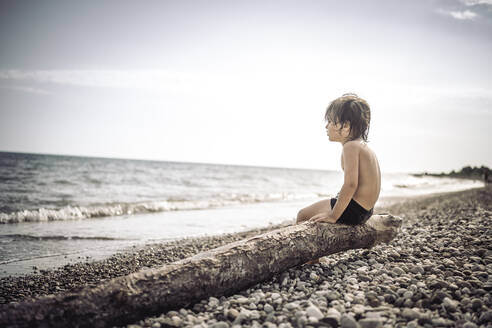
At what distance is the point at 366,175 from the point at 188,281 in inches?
103

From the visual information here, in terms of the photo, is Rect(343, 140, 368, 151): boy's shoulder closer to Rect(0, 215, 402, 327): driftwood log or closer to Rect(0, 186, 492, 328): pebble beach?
Rect(0, 215, 402, 327): driftwood log

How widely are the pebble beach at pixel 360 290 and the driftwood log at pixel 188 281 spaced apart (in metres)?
0.15

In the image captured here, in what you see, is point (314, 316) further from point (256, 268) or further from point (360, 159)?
point (360, 159)

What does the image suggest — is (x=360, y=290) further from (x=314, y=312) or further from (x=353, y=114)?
(x=353, y=114)

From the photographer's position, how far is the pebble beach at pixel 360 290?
2.51 metres

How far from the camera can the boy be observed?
3.70m

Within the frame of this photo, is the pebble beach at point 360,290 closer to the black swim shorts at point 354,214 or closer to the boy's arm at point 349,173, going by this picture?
the black swim shorts at point 354,214

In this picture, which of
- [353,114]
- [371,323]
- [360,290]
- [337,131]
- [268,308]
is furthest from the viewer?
[337,131]

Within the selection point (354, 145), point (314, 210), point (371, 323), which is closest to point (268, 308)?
point (371, 323)

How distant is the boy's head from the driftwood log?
1.36 metres

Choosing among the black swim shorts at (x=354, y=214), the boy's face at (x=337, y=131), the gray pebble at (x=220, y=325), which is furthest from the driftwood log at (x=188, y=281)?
the boy's face at (x=337, y=131)

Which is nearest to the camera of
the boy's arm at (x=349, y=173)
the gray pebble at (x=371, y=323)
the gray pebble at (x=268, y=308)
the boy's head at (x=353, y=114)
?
the gray pebble at (x=371, y=323)

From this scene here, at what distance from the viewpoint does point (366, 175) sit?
3.77 meters

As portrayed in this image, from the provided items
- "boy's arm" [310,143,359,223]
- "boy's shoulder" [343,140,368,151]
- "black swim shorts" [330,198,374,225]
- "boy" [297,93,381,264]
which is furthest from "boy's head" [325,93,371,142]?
"black swim shorts" [330,198,374,225]
